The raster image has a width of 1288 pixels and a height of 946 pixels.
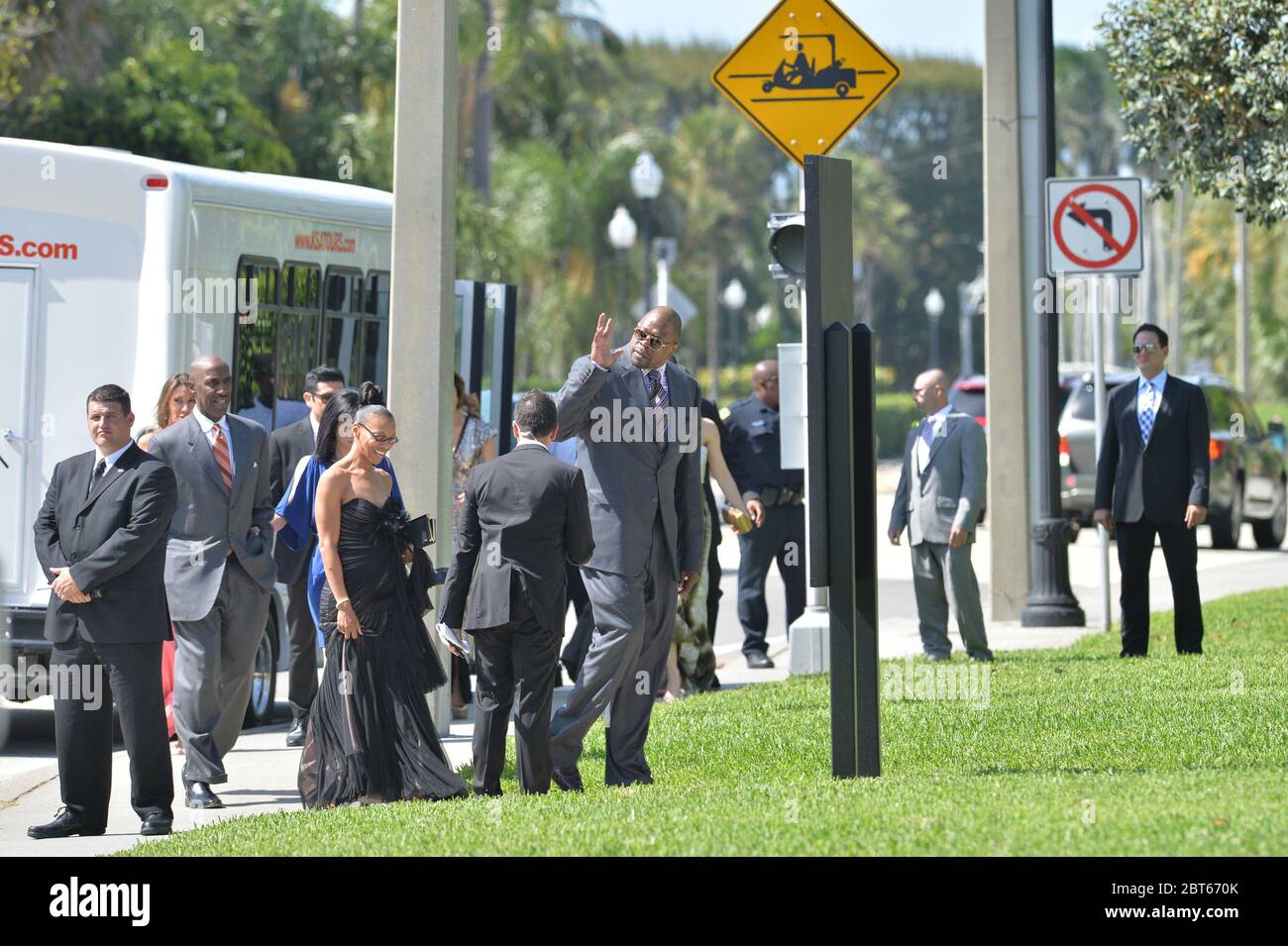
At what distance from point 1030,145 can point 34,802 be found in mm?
9869

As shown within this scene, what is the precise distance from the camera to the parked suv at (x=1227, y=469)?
2538 centimetres

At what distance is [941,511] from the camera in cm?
1324

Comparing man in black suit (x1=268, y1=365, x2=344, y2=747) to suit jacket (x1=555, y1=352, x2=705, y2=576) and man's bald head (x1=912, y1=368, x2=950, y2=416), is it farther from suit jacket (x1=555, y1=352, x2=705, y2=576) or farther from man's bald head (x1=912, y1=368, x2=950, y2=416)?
man's bald head (x1=912, y1=368, x2=950, y2=416)

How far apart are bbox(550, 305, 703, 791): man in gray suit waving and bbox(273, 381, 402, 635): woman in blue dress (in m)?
1.14

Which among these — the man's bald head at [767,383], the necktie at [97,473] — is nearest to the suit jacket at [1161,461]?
the man's bald head at [767,383]

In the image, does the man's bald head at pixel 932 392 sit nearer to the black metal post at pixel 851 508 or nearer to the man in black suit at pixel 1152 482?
the man in black suit at pixel 1152 482

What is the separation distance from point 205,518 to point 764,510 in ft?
17.6

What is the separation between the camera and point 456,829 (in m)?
7.38

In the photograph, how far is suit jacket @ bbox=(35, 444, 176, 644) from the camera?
8.53 m

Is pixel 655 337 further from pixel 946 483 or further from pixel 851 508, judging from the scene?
pixel 946 483

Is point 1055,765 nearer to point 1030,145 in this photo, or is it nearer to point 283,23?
point 1030,145

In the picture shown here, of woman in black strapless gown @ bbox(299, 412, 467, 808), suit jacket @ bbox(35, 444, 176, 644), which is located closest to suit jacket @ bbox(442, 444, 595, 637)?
woman in black strapless gown @ bbox(299, 412, 467, 808)

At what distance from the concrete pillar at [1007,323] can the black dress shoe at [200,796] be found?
845 cm
